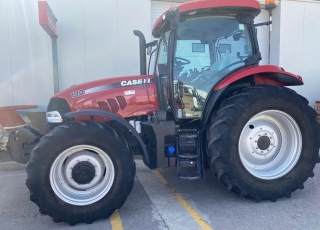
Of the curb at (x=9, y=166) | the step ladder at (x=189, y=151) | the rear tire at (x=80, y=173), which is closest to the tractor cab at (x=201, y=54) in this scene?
the step ladder at (x=189, y=151)

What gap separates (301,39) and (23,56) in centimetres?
811

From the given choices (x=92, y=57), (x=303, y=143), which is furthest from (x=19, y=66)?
(x=303, y=143)

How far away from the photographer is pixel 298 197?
13.5 ft

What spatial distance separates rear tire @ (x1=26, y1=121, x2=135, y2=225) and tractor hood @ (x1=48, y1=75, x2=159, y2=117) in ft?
1.88

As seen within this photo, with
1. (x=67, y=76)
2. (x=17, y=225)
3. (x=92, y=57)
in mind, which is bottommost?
(x=17, y=225)

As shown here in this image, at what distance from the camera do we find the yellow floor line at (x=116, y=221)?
3.43m

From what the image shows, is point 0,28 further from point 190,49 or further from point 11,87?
point 190,49

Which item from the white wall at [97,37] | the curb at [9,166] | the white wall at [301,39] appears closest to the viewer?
the curb at [9,166]

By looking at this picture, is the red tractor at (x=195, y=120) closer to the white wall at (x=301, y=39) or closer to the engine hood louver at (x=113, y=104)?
the engine hood louver at (x=113, y=104)

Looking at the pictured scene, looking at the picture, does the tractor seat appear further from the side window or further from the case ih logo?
the case ih logo

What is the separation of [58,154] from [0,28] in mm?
5494

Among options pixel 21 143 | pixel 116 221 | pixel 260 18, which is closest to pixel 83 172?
pixel 116 221

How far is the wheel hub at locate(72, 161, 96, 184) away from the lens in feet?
11.9

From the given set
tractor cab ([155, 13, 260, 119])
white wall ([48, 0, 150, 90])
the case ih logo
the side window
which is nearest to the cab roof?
tractor cab ([155, 13, 260, 119])
